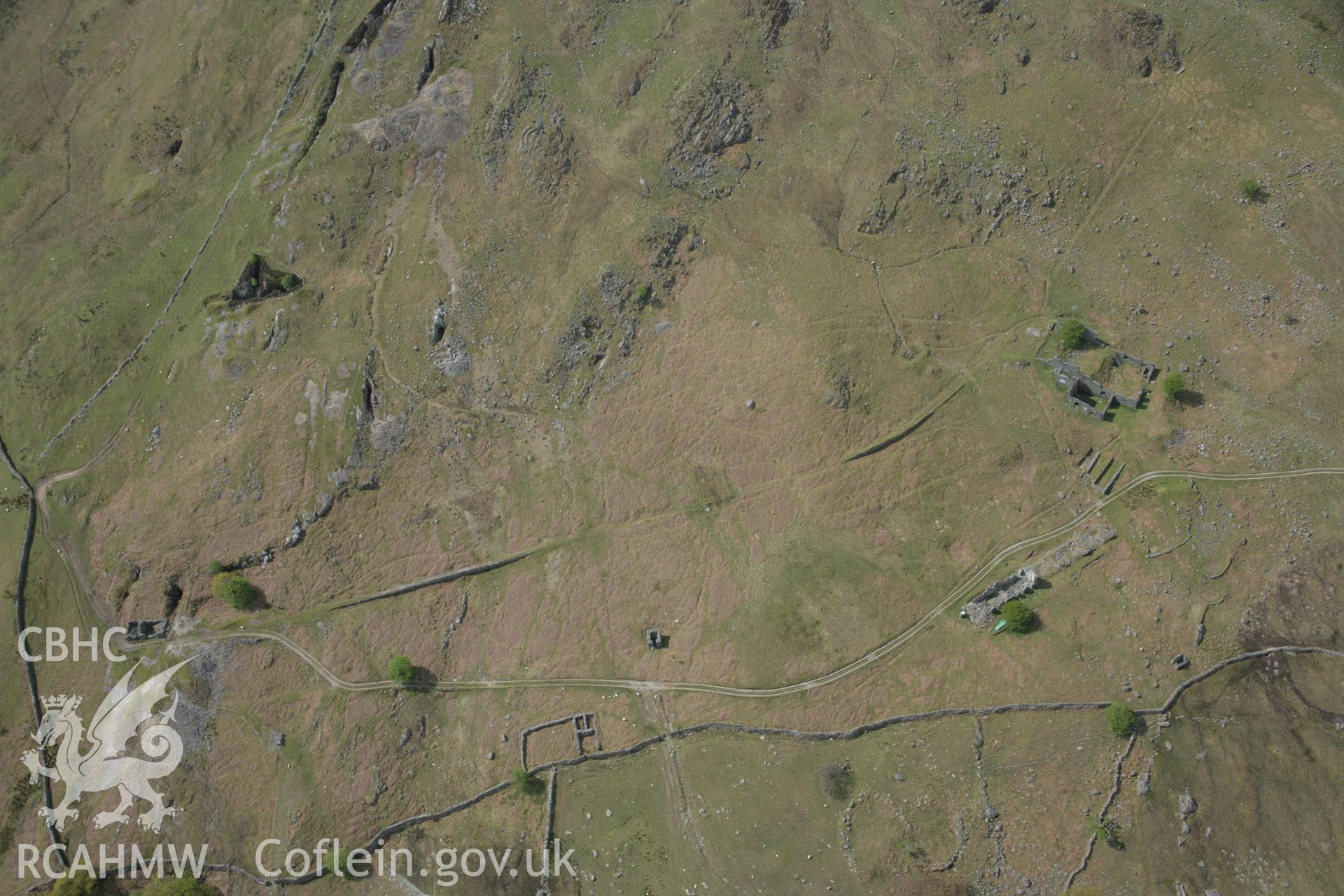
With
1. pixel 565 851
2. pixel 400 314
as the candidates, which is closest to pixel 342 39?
pixel 400 314

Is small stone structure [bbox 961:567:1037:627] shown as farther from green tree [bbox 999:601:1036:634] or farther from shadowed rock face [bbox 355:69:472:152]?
shadowed rock face [bbox 355:69:472:152]

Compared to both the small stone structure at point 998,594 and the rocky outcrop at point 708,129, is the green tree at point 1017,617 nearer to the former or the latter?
the small stone structure at point 998,594

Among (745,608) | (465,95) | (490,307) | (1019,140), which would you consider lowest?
(745,608)

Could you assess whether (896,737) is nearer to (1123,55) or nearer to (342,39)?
(1123,55)

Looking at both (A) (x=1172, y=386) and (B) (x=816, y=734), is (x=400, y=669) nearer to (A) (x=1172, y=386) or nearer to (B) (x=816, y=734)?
(B) (x=816, y=734)

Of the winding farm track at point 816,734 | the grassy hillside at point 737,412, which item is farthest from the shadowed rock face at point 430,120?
the winding farm track at point 816,734

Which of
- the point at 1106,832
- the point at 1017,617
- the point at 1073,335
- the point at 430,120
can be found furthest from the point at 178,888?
the point at 1073,335

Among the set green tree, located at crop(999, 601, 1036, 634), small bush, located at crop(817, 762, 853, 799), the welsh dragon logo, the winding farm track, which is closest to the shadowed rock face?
the welsh dragon logo

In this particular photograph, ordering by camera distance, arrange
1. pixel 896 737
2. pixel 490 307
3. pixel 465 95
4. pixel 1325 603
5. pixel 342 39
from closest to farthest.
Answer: pixel 1325 603 → pixel 896 737 → pixel 490 307 → pixel 465 95 → pixel 342 39
